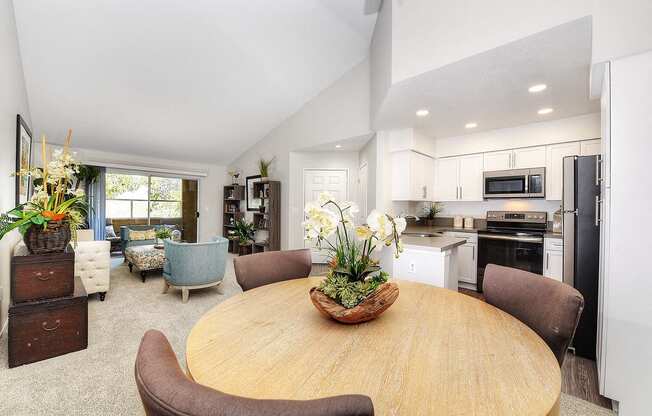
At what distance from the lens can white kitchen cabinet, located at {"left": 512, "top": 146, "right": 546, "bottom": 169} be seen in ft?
12.0

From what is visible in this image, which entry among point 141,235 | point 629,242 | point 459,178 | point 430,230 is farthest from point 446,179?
point 141,235

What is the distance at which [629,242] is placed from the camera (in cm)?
166

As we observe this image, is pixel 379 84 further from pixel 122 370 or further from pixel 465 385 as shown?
pixel 122 370

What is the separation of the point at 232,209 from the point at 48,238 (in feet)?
16.3

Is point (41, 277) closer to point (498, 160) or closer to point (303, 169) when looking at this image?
point (303, 169)

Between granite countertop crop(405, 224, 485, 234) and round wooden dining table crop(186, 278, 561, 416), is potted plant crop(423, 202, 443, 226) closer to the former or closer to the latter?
granite countertop crop(405, 224, 485, 234)

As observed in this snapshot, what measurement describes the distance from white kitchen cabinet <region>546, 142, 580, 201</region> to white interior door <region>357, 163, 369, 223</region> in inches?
96.6

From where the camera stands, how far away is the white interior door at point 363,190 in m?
4.91

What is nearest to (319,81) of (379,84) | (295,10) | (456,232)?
(295,10)

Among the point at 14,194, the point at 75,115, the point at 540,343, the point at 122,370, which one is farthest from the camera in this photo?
the point at 75,115

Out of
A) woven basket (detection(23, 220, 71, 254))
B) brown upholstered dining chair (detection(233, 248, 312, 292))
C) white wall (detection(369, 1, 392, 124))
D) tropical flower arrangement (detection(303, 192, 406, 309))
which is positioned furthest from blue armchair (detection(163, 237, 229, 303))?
tropical flower arrangement (detection(303, 192, 406, 309))

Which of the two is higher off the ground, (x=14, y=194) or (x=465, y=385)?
(x=14, y=194)

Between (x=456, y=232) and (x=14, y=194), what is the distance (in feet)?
17.1

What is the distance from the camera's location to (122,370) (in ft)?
6.64
